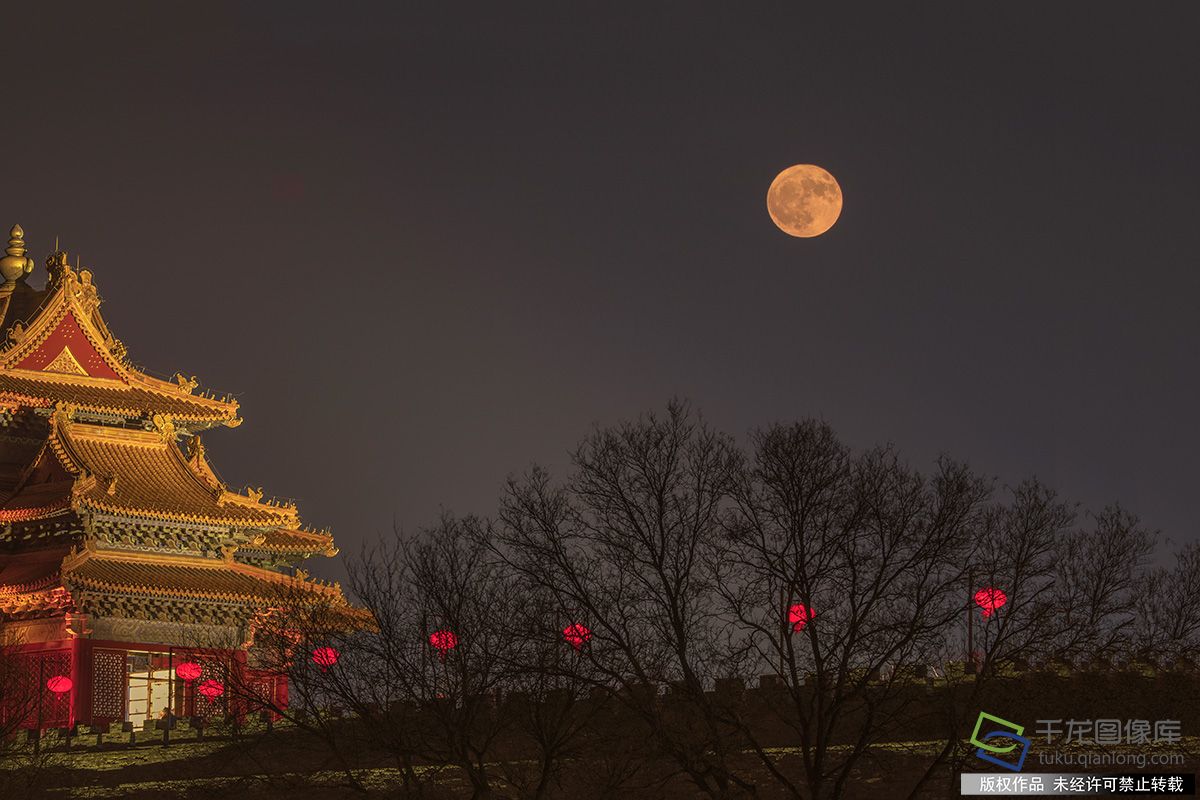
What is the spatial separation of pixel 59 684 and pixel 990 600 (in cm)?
2514

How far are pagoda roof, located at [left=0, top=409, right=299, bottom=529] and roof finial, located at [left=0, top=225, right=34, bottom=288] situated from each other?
26.8 feet

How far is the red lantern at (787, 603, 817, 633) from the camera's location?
40438 millimetres

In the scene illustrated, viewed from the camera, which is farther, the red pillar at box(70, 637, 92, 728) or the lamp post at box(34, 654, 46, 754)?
the red pillar at box(70, 637, 92, 728)

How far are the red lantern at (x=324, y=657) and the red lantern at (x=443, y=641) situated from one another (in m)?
2.77

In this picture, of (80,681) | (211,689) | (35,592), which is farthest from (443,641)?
(35,592)

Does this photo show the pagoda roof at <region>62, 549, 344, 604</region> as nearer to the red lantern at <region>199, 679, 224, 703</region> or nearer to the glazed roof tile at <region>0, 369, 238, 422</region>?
the red lantern at <region>199, 679, 224, 703</region>

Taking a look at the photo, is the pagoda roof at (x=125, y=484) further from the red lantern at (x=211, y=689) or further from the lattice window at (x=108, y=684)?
the red lantern at (x=211, y=689)

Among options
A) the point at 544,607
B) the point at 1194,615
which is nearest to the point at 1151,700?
the point at 1194,615

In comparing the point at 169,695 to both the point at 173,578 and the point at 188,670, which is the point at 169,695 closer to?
the point at 188,670

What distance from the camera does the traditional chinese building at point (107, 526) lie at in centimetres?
5444

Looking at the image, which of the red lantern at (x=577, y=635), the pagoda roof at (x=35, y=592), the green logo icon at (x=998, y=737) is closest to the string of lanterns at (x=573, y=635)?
the red lantern at (x=577, y=635)

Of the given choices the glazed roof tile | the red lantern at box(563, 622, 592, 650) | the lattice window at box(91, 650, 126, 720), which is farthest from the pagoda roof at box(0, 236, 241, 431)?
the red lantern at box(563, 622, 592, 650)

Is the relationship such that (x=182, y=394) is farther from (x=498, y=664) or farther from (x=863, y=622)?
(x=863, y=622)

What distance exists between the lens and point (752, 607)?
4147cm
